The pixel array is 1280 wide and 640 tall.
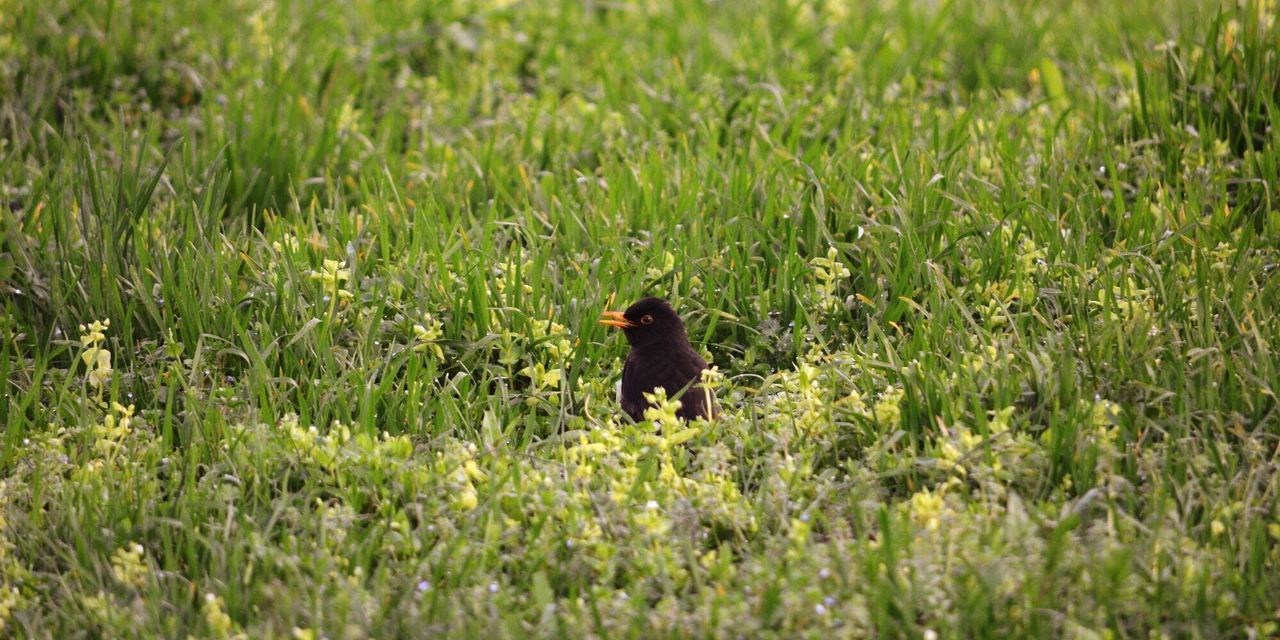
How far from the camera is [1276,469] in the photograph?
11.6 ft

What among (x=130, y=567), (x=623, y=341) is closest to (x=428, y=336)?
(x=623, y=341)

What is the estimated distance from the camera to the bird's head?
4.27 meters

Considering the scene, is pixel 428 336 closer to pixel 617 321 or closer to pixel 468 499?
pixel 617 321

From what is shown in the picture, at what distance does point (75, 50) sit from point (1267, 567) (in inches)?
236

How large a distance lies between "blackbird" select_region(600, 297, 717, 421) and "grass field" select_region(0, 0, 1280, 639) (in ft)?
0.46

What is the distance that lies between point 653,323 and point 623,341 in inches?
14.9

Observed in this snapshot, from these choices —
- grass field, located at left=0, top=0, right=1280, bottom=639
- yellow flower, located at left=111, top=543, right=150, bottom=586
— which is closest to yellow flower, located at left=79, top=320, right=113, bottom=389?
grass field, located at left=0, top=0, right=1280, bottom=639

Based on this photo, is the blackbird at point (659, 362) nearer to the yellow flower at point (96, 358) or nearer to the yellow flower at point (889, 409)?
the yellow flower at point (889, 409)

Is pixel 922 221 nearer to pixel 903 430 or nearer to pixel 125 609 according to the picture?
pixel 903 430

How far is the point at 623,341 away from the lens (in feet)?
15.2

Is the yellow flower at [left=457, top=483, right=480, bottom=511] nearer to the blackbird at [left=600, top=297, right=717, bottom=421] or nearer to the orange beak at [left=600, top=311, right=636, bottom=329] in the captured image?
the blackbird at [left=600, top=297, right=717, bottom=421]

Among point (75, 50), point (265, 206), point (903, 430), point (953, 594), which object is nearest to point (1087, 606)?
point (953, 594)

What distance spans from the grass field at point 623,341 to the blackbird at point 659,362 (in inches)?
5.6

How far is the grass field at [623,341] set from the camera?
319 cm
